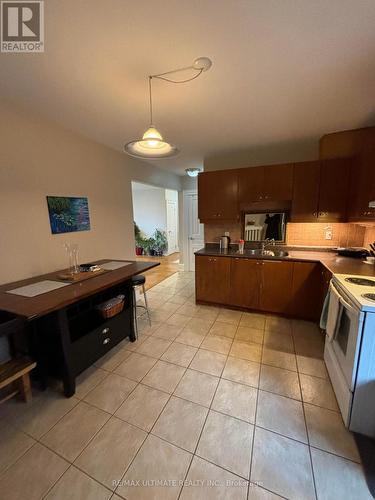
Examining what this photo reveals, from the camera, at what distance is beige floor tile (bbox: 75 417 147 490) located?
1216 mm

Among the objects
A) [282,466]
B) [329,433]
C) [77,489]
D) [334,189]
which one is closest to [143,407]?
[77,489]

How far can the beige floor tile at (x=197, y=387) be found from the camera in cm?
171

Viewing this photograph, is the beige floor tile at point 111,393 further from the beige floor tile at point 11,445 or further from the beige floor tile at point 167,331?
the beige floor tile at point 167,331

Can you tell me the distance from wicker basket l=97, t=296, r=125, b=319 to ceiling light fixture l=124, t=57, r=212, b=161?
143cm

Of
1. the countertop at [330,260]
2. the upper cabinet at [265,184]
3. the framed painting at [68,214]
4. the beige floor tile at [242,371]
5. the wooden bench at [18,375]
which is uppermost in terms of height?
the upper cabinet at [265,184]

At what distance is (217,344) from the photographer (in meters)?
2.42

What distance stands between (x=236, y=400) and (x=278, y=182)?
2.73 metres

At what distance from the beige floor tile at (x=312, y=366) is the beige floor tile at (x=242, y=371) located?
0.42 meters

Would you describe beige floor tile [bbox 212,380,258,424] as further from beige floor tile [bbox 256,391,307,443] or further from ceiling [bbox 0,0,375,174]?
ceiling [bbox 0,0,375,174]

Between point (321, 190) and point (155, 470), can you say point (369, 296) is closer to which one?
point (155, 470)

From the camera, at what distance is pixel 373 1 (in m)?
1.04

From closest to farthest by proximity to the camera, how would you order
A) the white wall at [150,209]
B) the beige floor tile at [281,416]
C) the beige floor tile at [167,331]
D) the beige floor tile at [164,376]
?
the beige floor tile at [281,416], the beige floor tile at [164,376], the beige floor tile at [167,331], the white wall at [150,209]

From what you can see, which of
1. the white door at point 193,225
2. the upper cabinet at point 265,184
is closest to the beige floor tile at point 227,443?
the upper cabinet at point 265,184

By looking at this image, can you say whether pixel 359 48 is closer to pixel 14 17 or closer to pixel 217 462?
pixel 14 17
